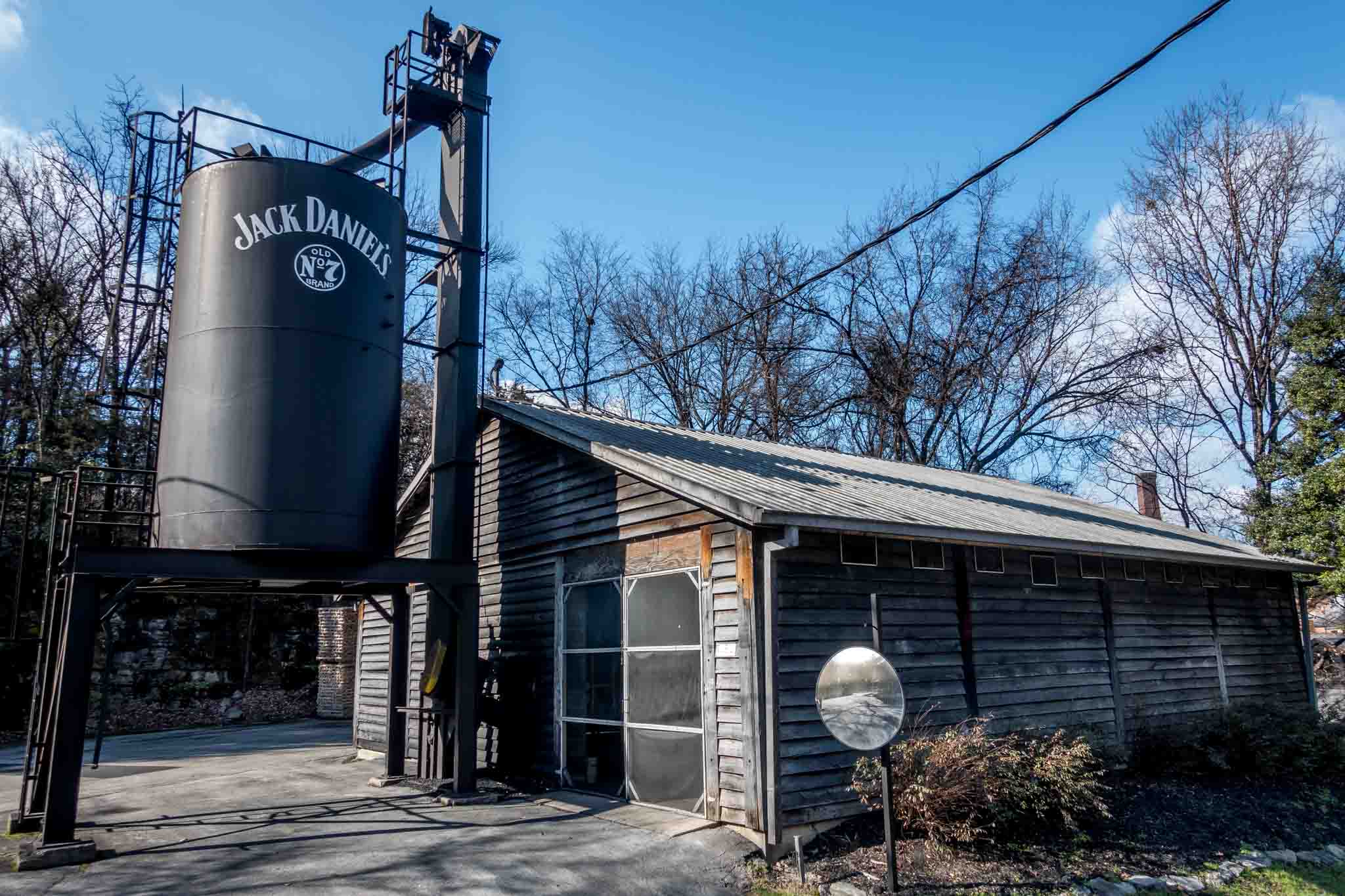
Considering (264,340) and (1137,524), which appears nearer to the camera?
(264,340)

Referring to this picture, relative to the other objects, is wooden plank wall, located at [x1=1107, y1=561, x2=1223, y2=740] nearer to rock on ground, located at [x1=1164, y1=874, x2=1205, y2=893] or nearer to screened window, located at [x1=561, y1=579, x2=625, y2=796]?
rock on ground, located at [x1=1164, y1=874, x2=1205, y2=893]

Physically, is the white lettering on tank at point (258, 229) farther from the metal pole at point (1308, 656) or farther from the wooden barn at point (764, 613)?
the metal pole at point (1308, 656)

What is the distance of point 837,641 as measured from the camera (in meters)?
7.99

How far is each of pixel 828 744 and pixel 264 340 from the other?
19.9 ft

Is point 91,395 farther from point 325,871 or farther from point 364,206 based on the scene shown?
point 325,871

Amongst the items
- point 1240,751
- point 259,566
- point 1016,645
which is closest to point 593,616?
point 259,566

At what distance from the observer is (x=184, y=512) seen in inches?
318

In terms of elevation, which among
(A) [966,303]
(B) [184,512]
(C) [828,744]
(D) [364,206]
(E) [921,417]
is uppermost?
(A) [966,303]

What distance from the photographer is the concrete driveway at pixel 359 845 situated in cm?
629

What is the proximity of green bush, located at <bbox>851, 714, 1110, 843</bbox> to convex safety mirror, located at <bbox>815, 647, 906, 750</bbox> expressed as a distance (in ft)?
3.78

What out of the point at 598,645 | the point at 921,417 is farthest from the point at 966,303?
the point at 598,645

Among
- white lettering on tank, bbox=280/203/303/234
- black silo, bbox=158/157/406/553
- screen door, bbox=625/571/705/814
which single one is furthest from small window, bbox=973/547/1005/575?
white lettering on tank, bbox=280/203/303/234

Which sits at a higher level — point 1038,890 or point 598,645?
point 598,645

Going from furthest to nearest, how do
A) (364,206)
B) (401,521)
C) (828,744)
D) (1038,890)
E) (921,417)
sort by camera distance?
1. (921,417)
2. (401,521)
3. (364,206)
4. (828,744)
5. (1038,890)
